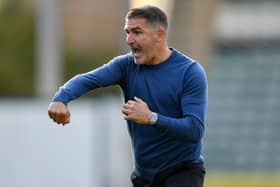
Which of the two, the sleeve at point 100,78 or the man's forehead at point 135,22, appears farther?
the sleeve at point 100,78

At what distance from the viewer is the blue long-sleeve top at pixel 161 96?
32.8ft

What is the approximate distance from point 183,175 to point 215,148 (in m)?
26.7

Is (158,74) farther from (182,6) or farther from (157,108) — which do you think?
(182,6)

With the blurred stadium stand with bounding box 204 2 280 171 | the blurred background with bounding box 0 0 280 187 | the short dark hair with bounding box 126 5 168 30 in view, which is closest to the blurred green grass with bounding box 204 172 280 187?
the blurred background with bounding box 0 0 280 187

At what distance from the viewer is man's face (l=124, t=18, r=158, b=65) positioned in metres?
10.1

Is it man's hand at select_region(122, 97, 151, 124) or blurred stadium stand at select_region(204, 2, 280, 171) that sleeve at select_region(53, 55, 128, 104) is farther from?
blurred stadium stand at select_region(204, 2, 280, 171)

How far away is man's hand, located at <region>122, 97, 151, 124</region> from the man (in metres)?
0.22

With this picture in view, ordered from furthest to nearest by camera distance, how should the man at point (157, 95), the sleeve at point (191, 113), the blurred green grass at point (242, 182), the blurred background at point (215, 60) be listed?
the blurred background at point (215, 60) < the blurred green grass at point (242, 182) < the man at point (157, 95) < the sleeve at point (191, 113)

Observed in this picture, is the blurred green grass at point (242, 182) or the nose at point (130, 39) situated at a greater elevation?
the nose at point (130, 39)

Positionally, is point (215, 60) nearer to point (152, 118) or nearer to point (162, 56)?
point (162, 56)

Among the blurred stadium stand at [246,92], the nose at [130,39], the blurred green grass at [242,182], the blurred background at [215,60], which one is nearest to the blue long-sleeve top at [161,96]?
the nose at [130,39]

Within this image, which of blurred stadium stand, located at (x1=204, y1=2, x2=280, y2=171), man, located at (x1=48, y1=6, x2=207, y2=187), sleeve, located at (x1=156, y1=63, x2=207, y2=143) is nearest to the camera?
sleeve, located at (x1=156, y1=63, x2=207, y2=143)

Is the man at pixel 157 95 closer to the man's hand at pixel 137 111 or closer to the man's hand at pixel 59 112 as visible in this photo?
the man's hand at pixel 59 112

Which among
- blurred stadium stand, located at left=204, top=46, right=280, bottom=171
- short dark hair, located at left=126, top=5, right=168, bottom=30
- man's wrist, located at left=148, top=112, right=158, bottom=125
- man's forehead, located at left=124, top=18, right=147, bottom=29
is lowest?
blurred stadium stand, located at left=204, top=46, right=280, bottom=171
